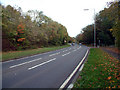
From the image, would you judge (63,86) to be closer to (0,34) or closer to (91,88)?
(91,88)

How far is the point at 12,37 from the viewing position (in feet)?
67.2

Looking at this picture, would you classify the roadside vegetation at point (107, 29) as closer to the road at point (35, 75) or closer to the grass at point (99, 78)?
the grass at point (99, 78)

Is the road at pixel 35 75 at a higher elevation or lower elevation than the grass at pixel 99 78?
lower

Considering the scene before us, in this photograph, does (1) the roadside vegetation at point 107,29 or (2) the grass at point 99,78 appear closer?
(2) the grass at point 99,78

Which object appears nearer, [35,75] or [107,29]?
[35,75]

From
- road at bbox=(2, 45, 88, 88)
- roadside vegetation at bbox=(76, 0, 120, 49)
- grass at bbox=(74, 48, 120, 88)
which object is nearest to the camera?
grass at bbox=(74, 48, 120, 88)

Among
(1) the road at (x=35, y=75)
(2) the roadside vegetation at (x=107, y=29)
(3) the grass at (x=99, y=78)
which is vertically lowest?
(1) the road at (x=35, y=75)

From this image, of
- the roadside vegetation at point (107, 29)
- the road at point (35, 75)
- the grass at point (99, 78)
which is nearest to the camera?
the grass at point (99, 78)

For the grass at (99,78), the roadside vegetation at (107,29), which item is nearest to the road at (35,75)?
the grass at (99,78)

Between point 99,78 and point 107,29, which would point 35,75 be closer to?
point 99,78

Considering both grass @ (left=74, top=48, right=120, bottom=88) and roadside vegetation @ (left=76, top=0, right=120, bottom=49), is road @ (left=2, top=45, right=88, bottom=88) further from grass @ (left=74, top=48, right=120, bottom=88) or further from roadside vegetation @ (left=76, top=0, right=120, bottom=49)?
roadside vegetation @ (left=76, top=0, right=120, bottom=49)

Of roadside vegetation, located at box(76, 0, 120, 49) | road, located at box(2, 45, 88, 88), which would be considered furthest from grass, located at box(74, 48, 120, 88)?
roadside vegetation, located at box(76, 0, 120, 49)

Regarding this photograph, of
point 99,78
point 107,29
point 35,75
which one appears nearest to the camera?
point 99,78

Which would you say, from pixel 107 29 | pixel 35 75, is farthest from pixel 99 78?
pixel 107 29
